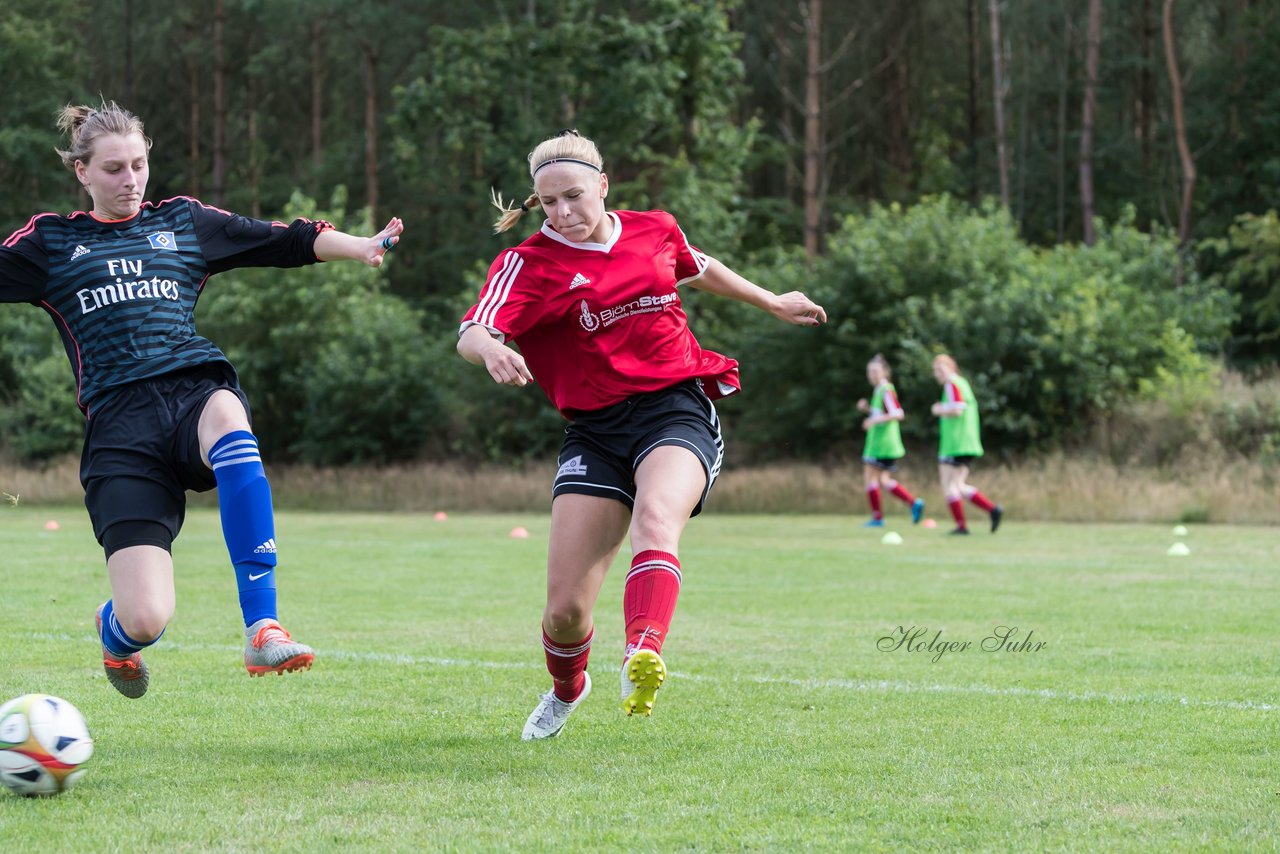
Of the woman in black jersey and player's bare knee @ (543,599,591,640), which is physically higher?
the woman in black jersey

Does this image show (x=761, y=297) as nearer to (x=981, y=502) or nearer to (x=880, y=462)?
(x=981, y=502)

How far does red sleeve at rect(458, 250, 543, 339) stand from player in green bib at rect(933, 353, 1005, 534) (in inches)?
510

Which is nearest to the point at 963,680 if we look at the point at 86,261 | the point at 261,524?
the point at 261,524

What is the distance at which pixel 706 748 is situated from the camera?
5.18 m

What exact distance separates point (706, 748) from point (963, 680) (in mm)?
2080

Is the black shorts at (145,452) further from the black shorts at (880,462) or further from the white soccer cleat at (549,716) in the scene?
the black shorts at (880,462)

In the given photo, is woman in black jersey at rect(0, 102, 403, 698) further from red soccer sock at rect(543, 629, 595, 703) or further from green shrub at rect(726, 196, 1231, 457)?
green shrub at rect(726, 196, 1231, 457)

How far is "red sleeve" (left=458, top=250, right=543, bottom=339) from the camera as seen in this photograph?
5199 millimetres

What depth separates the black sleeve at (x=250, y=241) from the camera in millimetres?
5512

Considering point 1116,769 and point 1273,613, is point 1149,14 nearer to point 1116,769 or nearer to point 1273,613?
point 1273,613

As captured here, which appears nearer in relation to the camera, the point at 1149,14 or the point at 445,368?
the point at 445,368

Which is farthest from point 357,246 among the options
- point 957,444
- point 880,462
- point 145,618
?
point 880,462

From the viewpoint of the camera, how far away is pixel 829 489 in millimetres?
24734

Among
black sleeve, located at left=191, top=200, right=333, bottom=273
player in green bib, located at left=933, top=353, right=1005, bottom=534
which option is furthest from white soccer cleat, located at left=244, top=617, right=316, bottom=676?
player in green bib, located at left=933, top=353, right=1005, bottom=534
